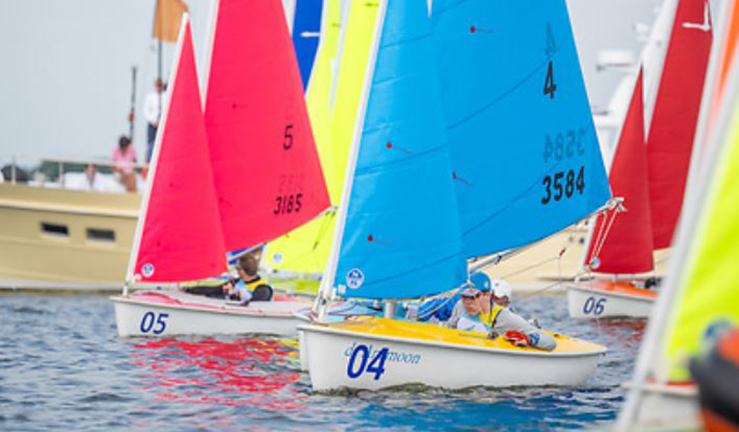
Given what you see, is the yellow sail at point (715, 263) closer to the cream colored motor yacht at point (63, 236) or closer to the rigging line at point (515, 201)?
the rigging line at point (515, 201)

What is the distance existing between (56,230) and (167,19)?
17.1 feet

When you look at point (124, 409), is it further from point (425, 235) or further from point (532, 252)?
point (532, 252)

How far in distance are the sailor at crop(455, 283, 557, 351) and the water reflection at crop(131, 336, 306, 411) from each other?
5.77 ft

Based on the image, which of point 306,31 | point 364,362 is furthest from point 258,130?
point 364,362

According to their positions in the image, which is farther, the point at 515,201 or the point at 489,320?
the point at 515,201

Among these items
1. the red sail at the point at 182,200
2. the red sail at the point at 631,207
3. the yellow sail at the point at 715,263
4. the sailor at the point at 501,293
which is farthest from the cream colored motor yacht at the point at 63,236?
the yellow sail at the point at 715,263

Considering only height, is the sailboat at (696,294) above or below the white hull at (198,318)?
above

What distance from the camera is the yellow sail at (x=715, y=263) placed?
4.50 m

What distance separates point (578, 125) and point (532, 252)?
17.0 m

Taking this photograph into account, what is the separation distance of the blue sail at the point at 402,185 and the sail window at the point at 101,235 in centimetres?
1519

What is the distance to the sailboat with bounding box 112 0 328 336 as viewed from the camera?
15.2 m

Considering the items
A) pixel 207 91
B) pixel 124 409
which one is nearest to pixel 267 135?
pixel 207 91

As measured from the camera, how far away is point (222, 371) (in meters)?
12.2

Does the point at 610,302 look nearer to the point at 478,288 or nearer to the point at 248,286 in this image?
the point at 248,286
